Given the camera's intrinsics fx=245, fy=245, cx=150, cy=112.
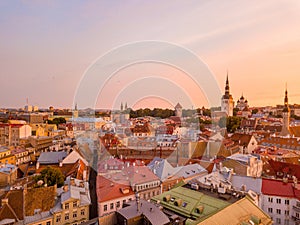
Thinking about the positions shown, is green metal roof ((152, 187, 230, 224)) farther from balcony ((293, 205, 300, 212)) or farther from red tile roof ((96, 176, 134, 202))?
balcony ((293, 205, 300, 212))

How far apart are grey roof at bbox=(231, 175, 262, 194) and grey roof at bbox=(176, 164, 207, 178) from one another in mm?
4227

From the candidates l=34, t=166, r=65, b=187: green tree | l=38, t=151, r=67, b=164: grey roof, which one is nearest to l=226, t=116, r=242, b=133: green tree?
l=38, t=151, r=67, b=164: grey roof


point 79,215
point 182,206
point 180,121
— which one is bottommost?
point 79,215

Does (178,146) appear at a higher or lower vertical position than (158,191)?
higher

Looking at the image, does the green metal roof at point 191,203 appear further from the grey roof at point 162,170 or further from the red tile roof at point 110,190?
the grey roof at point 162,170

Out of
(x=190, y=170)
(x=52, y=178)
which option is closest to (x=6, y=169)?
(x=52, y=178)

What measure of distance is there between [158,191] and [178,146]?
11.1m

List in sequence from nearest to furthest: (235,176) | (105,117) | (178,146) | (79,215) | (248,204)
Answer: (248,204) → (79,215) → (235,176) → (178,146) → (105,117)

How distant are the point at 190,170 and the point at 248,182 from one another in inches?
224

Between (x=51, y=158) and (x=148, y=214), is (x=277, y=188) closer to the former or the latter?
(x=148, y=214)

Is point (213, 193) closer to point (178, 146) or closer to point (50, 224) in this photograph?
point (50, 224)

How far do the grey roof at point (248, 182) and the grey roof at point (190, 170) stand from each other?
4.23 meters

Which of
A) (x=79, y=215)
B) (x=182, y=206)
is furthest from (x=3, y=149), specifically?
(x=182, y=206)

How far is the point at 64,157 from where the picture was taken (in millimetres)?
26828
